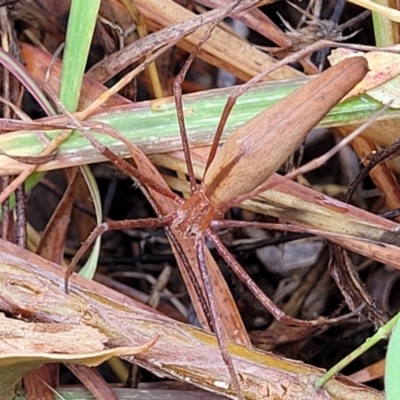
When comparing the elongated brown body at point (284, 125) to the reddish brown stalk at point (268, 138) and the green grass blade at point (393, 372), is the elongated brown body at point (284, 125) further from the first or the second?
the green grass blade at point (393, 372)

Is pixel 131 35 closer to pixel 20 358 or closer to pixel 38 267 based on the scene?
pixel 38 267

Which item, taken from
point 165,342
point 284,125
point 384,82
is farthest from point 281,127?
point 165,342

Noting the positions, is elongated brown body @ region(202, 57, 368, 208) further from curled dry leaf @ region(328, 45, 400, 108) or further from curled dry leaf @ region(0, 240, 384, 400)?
curled dry leaf @ region(0, 240, 384, 400)

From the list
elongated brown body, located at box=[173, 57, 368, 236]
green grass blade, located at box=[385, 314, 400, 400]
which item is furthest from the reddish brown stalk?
green grass blade, located at box=[385, 314, 400, 400]

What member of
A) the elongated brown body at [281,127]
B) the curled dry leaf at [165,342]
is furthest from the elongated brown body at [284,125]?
the curled dry leaf at [165,342]

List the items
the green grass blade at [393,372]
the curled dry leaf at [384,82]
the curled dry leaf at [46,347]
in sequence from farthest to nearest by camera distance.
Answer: the curled dry leaf at [384,82]
the curled dry leaf at [46,347]
the green grass blade at [393,372]

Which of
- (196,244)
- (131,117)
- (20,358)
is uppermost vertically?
(131,117)

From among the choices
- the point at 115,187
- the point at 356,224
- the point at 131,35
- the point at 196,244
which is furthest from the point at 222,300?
the point at 131,35
